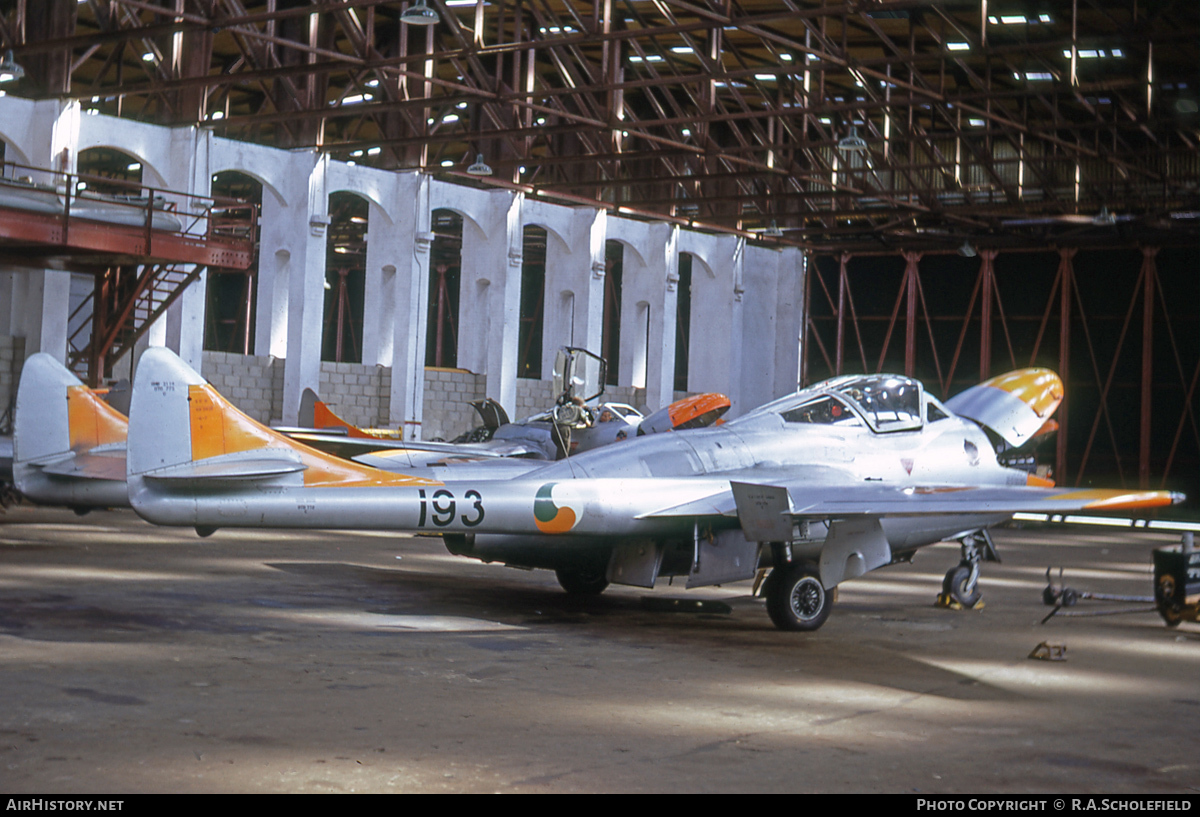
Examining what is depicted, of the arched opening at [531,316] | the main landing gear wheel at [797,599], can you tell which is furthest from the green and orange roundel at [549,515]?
the arched opening at [531,316]

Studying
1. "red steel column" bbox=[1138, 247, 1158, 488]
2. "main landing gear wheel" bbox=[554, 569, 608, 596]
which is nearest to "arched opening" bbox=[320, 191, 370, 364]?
"red steel column" bbox=[1138, 247, 1158, 488]

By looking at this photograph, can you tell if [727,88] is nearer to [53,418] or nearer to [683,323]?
[683,323]

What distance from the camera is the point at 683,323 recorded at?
45.6 metres

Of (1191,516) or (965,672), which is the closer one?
(965,672)

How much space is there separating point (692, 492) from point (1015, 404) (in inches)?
195

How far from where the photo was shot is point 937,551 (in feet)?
69.7

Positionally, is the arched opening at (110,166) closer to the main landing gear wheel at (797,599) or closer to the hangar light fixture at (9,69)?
the hangar light fixture at (9,69)

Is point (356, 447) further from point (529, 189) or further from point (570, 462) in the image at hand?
point (529, 189)

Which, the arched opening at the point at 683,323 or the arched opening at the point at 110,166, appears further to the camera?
the arched opening at the point at 683,323

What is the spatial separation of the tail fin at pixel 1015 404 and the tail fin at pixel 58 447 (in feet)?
33.3

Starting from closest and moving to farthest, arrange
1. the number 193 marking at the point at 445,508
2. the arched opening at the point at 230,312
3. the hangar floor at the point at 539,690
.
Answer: the hangar floor at the point at 539,690
the number 193 marking at the point at 445,508
the arched opening at the point at 230,312

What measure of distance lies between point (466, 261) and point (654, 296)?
22.0 feet

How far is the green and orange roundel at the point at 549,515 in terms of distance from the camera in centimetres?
1064
